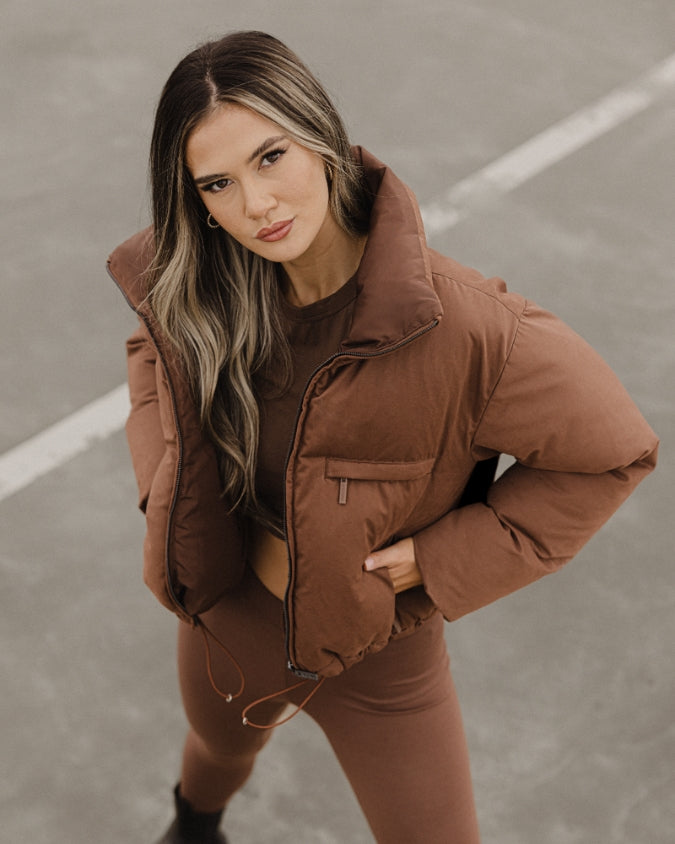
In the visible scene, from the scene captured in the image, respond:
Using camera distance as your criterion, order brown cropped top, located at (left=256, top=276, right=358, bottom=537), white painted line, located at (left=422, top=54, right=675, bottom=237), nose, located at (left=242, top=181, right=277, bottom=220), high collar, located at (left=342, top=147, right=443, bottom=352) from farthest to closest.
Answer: white painted line, located at (left=422, top=54, right=675, bottom=237), brown cropped top, located at (left=256, top=276, right=358, bottom=537), nose, located at (left=242, top=181, right=277, bottom=220), high collar, located at (left=342, top=147, right=443, bottom=352)

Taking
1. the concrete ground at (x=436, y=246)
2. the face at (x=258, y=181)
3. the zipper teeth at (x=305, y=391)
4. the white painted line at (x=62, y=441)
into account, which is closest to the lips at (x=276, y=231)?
the face at (x=258, y=181)

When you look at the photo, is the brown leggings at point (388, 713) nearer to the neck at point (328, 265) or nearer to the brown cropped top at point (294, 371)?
the brown cropped top at point (294, 371)

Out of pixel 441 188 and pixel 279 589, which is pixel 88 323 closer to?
pixel 441 188

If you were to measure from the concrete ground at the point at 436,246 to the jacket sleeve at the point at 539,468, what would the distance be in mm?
1509

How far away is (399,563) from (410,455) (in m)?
0.30

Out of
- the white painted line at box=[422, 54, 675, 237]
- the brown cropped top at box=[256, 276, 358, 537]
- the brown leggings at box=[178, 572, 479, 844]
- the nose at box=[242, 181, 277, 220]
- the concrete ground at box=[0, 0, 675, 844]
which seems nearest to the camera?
the nose at box=[242, 181, 277, 220]

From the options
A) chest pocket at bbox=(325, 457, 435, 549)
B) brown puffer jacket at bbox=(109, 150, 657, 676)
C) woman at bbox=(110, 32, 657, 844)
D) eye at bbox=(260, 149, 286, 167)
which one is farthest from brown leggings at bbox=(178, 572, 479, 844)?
eye at bbox=(260, 149, 286, 167)

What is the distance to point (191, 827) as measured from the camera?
3502mm

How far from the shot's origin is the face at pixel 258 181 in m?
2.28

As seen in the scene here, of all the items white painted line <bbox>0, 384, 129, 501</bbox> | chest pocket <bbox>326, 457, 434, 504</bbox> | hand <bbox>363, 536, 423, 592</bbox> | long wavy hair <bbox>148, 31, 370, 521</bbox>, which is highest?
long wavy hair <bbox>148, 31, 370, 521</bbox>

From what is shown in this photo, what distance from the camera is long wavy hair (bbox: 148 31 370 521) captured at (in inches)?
91.8

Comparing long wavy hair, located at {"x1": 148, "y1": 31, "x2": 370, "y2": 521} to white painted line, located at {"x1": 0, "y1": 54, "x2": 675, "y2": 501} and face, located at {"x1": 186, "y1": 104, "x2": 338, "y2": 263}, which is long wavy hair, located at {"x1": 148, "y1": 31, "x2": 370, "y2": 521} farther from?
white painted line, located at {"x1": 0, "y1": 54, "x2": 675, "y2": 501}

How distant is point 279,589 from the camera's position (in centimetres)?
272

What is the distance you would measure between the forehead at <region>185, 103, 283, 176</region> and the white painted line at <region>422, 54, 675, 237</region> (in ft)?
10.1
